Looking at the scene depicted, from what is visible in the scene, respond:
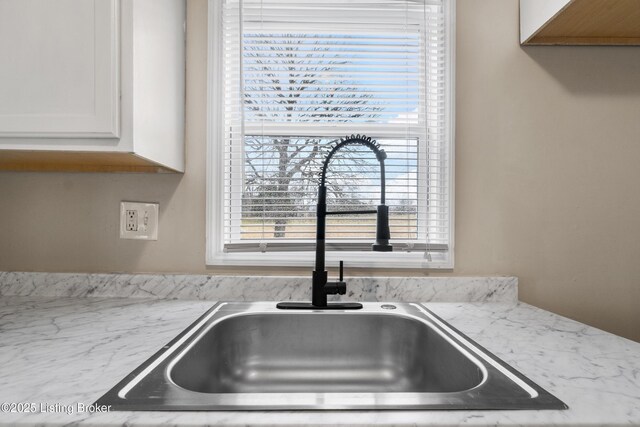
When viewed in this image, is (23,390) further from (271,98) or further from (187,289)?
(271,98)

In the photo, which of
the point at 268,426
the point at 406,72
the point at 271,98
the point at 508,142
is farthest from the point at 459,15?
the point at 268,426

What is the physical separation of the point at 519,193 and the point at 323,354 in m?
0.84

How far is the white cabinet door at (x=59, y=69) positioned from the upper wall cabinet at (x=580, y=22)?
46.6 inches

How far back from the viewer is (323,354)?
1.06 metres

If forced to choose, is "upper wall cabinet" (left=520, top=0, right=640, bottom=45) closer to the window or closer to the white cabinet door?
the window

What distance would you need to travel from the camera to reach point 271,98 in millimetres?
1278

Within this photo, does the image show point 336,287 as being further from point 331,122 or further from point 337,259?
point 331,122

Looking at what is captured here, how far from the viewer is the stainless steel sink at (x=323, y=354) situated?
31.3 inches

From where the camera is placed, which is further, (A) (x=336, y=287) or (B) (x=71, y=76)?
(A) (x=336, y=287)

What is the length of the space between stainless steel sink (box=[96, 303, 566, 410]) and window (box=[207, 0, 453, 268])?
9.7 inches

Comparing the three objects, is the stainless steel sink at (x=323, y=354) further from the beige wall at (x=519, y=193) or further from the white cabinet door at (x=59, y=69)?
the white cabinet door at (x=59, y=69)

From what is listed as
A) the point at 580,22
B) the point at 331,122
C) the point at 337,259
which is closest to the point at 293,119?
the point at 331,122

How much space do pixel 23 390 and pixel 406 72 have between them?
1299 mm

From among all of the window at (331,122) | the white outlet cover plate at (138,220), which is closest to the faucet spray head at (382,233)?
the window at (331,122)
